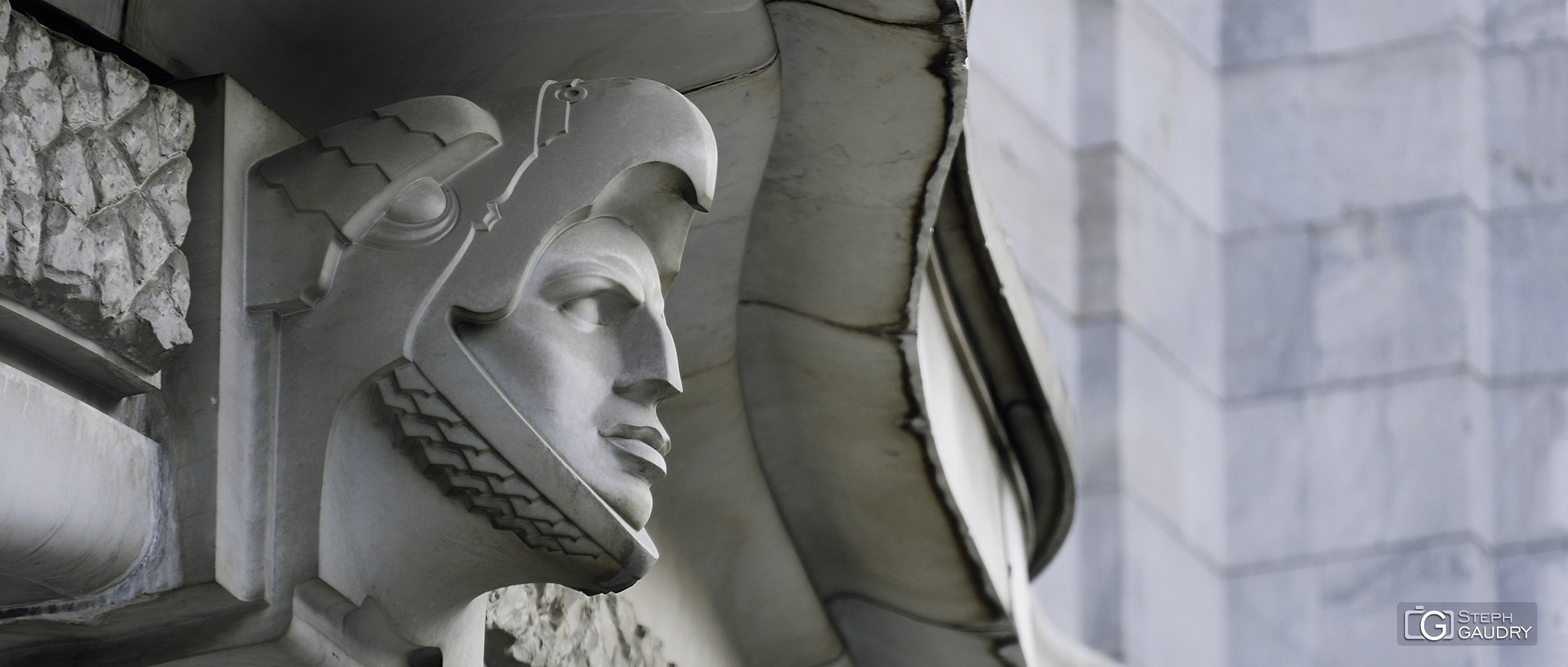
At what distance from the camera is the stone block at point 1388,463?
8.59 meters

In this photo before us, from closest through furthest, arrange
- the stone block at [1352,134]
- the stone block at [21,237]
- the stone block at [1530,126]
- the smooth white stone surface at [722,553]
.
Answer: the stone block at [21,237]
the smooth white stone surface at [722,553]
the stone block at [1530,126]
the stone block at [1352,134]

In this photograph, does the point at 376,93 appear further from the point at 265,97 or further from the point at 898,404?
the point at 898,404

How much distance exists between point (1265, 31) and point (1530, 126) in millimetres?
1286

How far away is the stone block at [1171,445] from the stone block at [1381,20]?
1834 mm

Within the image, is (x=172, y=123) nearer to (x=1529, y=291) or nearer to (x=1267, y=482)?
(x=1267, y=482)

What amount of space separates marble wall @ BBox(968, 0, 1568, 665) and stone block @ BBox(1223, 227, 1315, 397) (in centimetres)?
1

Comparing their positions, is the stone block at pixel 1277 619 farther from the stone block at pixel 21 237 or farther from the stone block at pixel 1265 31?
the stone block at pixel 21 237

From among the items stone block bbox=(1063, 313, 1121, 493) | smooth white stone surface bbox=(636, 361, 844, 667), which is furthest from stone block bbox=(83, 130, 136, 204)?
stone block bbox=(1063, 313, 1121, 493)

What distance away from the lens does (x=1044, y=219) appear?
336 inches

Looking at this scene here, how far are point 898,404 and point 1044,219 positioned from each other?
604 cm

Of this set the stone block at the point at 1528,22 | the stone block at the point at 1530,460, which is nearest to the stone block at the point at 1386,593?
the stone block at the point at 1530,460

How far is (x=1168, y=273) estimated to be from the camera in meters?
9.04

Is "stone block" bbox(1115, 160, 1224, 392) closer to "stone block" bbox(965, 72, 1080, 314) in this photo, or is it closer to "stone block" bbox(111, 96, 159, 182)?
"stone block" bbox(965, 72, 1080, 314)

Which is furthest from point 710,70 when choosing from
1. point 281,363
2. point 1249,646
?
point 1249,646
